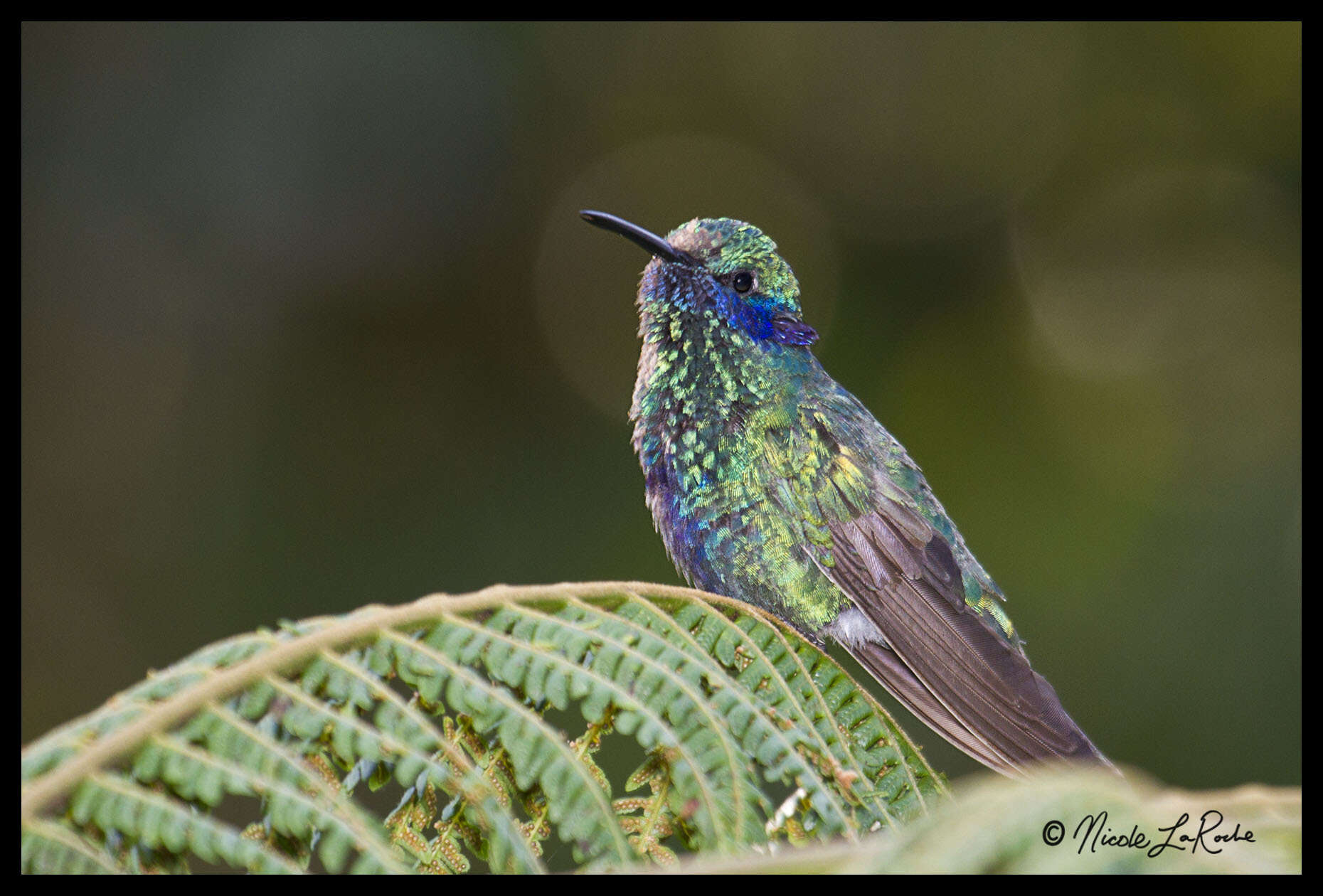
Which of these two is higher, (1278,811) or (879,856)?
(879,856)

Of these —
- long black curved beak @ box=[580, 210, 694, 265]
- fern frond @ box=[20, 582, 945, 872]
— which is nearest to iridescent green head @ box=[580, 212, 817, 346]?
long black curved beak @ box=[580, 210, 694, 265]

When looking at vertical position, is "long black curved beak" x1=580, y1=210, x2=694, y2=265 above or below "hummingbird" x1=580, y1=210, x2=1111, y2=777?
above

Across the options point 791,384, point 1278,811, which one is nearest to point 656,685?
point 1278,811

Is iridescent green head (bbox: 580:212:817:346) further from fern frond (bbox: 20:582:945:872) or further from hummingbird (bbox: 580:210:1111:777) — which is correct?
fern frond (bbox: 20:582:945:872)

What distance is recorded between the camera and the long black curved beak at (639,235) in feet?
11.5

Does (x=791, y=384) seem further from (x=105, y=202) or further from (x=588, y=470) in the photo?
(x=105, y=202)

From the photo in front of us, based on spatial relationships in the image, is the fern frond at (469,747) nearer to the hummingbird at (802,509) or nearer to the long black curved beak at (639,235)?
the hummingbird at (802,509)

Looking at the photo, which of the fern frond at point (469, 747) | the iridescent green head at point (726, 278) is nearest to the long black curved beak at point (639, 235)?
the iridescent green head at point (726, 278)

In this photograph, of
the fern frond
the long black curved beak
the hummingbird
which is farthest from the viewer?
the long black curved beak

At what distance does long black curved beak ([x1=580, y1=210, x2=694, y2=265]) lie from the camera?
3.50 metres

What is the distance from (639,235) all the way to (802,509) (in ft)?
3.81

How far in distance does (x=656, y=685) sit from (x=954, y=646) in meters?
1.52

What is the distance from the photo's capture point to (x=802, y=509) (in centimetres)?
318

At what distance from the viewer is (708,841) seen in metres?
1.55
